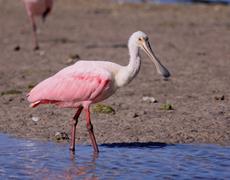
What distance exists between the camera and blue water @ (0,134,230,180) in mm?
7223

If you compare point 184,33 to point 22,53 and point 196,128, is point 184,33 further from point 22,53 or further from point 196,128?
point 196,128

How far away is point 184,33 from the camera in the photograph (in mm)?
18609

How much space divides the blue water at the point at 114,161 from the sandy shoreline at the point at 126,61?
1.32ft

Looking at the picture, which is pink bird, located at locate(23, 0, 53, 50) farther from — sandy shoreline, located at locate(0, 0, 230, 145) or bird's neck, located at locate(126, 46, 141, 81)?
bird's neck, located at locate(126, 46, 141, 81)

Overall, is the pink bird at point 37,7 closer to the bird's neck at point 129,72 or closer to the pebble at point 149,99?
the pebble at point 149,99

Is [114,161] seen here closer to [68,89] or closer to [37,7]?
[68,89]

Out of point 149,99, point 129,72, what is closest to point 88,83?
point 129,72

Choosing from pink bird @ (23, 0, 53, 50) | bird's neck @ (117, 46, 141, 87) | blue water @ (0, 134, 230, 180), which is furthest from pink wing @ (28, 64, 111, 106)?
pink bird @ (23, 0, 53, 50)

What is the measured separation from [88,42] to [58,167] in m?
9.90

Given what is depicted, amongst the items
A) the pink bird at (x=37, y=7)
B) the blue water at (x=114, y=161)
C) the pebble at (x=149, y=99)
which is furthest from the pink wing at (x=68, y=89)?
the pink bird at (x=37, y=7)

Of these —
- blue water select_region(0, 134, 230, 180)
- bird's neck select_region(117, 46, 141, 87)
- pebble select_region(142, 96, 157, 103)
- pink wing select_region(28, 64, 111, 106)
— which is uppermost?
bird's neck select_region(117, 46, 141, 87)

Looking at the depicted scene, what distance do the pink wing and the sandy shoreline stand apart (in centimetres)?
71

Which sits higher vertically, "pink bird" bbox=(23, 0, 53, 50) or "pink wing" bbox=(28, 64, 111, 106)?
"pink bird" bbox=(23, 0, 53, 50)

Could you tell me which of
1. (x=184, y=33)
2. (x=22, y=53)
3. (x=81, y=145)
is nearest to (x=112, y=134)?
(x=81, y=145)
